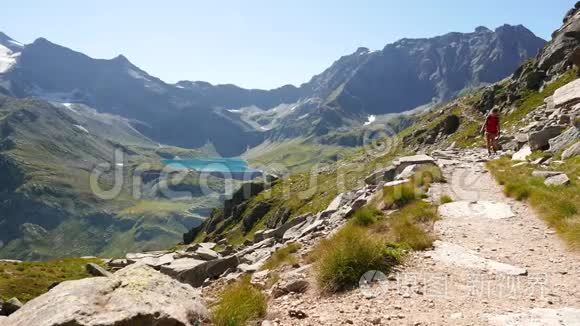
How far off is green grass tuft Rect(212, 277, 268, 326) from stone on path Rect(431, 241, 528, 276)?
17.3ft

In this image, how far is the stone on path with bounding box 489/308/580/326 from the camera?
26.2 feet

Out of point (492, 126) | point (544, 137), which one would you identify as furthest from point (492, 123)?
point (544, 137)

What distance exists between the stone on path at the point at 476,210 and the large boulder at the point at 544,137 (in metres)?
13.2

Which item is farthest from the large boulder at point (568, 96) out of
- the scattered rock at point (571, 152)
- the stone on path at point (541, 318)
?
the stone on path at point (541, 318)

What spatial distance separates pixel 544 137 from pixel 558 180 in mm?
12476

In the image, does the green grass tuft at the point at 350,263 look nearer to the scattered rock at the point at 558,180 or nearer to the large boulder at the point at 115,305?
the large boulder at the point at 115,305

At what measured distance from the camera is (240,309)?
9609 millimetres

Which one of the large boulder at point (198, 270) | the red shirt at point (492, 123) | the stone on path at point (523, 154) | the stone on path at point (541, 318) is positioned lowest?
the large boulder at point (198, 270)

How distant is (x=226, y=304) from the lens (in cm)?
980

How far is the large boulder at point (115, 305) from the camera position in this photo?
8047 millimetres

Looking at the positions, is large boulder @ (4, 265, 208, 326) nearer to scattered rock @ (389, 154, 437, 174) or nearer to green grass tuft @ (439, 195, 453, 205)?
green grass tuft @ (439, 195, 453, 205)

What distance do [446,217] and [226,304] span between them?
414 inches

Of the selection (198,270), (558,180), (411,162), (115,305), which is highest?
(558,180)

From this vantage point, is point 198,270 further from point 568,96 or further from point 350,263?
point 568,96
